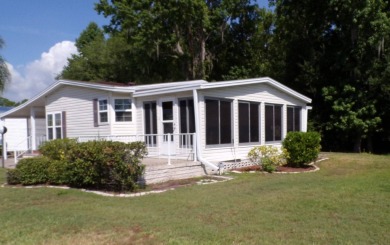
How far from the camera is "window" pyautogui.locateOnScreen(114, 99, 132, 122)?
14750 millimetres

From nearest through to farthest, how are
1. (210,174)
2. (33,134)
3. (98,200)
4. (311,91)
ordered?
(98,200), (210,174), (33,134), (311,91)

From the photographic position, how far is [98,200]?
27.6ft

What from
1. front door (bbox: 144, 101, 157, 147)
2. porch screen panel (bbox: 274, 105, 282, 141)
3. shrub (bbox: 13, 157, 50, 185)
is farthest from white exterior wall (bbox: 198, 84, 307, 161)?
shrub (bbox: 13, 157, 50, 185)

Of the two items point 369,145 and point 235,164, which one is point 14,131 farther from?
point 369,145

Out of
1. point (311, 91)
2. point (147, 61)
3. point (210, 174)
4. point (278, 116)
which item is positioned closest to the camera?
point (210, 174)

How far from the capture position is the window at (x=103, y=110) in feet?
48.5

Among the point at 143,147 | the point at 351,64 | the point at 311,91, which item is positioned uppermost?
the point at 351,64

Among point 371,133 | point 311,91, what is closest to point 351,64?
point 311,91

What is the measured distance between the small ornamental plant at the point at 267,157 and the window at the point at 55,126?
8559 millimetres

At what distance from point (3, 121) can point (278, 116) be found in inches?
619

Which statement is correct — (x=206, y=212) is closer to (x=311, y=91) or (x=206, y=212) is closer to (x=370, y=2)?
(x=370, y=2)

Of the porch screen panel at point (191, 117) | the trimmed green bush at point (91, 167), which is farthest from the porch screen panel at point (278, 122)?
the trimmed green bush at point (91, 167)

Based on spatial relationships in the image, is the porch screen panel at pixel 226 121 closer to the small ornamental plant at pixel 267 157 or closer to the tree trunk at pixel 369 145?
the small ornamental plant at pixel 267 157

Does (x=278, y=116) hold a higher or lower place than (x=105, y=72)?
lower
